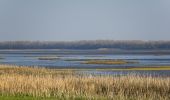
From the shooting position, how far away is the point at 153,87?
29.3m

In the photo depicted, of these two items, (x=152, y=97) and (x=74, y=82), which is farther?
(x=74, y=82)

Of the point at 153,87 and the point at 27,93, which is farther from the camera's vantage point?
the point at 153,87

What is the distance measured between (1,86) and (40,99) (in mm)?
5565

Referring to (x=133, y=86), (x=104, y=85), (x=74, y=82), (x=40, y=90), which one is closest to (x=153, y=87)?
(x=133, y=86)

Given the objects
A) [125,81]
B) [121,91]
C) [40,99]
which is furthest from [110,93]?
[40,99]

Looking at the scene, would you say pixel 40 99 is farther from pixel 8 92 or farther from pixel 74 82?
pixel 74 82

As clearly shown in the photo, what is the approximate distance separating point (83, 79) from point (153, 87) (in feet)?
15.9

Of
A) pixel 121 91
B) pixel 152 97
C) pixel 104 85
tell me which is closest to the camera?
pixel 152 97

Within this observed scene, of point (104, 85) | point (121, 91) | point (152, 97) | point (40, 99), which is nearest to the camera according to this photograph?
point (40, 99)

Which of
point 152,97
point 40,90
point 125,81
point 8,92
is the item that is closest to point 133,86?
point 125,81

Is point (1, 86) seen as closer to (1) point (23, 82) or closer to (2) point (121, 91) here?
(1) point (23, 82)

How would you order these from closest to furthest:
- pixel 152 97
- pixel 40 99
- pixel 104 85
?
1. pixel 40 99
2. pixel 152 97
3. pixel 104 85

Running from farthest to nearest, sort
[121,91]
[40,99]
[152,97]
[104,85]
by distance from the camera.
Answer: [104,85]
[121,91]
[152,97]
[40,99]

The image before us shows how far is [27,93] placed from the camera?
26.7 m
